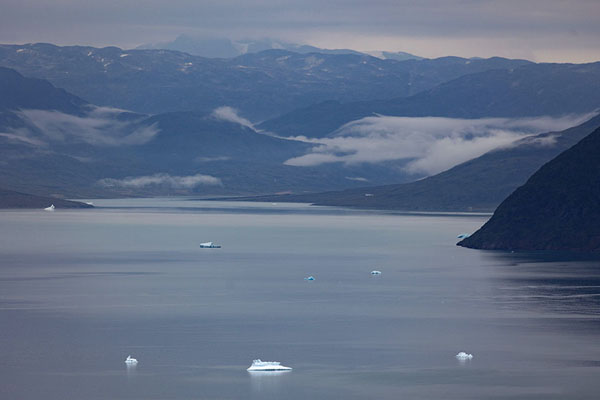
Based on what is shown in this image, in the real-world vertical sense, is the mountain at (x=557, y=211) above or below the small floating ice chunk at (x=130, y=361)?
above

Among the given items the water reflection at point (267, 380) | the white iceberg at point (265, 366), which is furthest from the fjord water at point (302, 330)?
the white iceberg at point (265, 366)

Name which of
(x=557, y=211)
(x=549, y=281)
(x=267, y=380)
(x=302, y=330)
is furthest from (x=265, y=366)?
(x=557, y=211)

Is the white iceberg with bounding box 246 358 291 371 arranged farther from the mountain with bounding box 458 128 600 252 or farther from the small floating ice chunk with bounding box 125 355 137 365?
the mountain with bounding box 458 128 600 252

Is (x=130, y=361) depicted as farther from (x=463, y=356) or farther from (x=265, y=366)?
(x=463, y=356)

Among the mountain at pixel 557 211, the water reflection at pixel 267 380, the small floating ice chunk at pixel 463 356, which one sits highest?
the mountain at pixel 557 211

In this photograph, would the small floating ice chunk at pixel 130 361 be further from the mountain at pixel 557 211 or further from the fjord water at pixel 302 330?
the mountain at pixel 557 211

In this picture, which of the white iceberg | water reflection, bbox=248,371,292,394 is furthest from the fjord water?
the white iceberg
